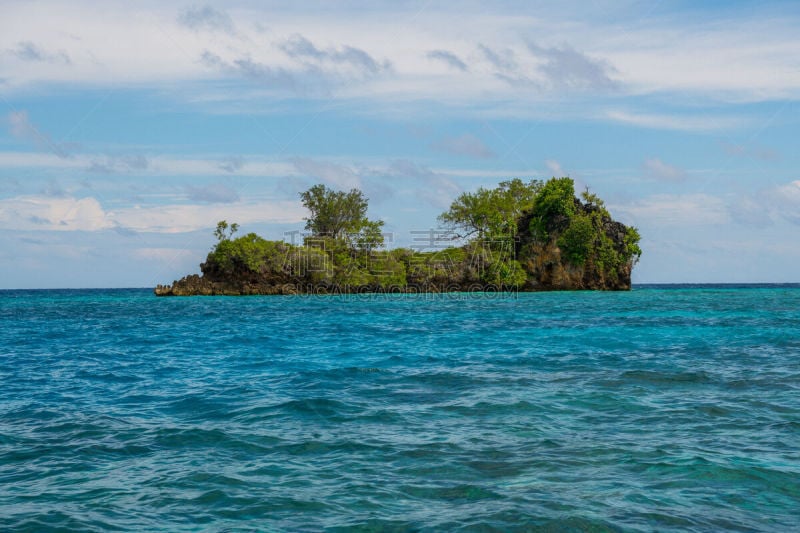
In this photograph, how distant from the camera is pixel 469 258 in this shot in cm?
7244

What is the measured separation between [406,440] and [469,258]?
211ft

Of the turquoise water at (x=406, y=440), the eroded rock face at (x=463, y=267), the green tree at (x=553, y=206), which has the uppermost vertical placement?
the green tree at (x=553, y=206)

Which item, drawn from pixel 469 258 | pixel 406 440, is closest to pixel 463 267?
pixel 469 258

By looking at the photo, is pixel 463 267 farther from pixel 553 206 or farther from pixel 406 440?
pixel 406 440

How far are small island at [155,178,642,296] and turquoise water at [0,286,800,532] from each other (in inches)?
2059

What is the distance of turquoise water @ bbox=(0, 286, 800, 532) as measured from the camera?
6168mm

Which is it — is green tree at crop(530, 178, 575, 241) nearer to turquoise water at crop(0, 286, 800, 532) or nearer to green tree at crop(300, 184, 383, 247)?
green tree at crop(300, 184, 383, 247)

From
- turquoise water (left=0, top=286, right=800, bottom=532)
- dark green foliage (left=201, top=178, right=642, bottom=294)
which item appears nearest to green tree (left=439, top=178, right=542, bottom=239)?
dark green foliage (left=201, top=178, right=642, bottom=294)

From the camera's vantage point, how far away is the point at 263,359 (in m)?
17.0

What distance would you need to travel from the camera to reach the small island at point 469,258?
70.3m

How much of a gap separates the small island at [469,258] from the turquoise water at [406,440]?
5230 centimetres

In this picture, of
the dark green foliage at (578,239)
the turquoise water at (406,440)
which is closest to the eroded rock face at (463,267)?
the dark green foliage at (578,239)

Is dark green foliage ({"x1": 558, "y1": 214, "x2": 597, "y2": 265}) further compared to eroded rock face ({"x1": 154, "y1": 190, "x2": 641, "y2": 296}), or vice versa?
eroded rock face ({"x1": 154, "y1": 190, "x2": 641, "y2": 296})

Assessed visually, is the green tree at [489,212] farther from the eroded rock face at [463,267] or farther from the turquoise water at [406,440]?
the turquoise water at [406,440]
